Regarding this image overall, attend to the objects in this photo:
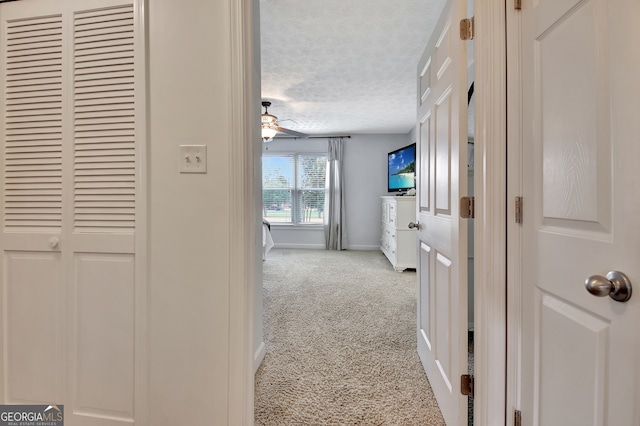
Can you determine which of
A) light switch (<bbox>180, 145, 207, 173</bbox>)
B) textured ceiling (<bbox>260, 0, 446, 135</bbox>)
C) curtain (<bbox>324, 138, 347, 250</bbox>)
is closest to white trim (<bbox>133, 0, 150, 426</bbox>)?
light switch (<bbox>180, 145, 207, 173</bbox>)

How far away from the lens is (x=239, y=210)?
1149mm

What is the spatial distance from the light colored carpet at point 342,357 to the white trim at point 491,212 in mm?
462

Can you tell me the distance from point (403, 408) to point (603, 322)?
110 centimetres

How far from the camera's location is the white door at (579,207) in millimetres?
640

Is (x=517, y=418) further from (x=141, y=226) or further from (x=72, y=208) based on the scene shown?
(x=72, y=208)

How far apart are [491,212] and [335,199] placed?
4.97 meters

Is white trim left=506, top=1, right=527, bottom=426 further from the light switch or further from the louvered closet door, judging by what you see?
the louvered closet door

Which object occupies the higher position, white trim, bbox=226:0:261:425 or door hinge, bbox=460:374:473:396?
white trim, bbox=226:0:261:425

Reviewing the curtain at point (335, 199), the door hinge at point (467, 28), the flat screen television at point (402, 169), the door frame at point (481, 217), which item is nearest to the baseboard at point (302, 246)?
the curtain at point (335, 199)

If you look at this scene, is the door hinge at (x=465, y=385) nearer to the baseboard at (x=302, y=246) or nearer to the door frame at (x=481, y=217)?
the door frame at (x=481, y=217)

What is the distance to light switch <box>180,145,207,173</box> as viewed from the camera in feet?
3.81

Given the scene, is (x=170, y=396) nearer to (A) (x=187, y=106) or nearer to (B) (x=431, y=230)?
(A) (x=187, y=106)

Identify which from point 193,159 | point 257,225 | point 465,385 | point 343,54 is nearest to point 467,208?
point 465,385

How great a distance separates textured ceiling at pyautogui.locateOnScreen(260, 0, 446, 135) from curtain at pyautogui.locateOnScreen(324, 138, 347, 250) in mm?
1392
